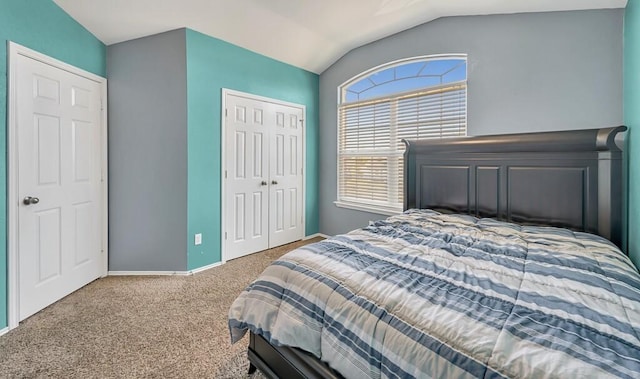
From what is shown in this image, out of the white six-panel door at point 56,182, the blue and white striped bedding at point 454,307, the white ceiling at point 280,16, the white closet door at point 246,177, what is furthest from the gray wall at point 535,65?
the white six-panel door at point 56,182

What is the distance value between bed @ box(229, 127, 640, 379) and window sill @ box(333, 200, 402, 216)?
1.22m

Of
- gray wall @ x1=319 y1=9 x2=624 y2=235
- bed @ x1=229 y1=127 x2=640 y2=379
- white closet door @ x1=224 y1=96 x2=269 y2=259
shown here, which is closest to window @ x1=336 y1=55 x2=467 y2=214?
gray wall @ x1=319 y1=9 x2=624 y2=235

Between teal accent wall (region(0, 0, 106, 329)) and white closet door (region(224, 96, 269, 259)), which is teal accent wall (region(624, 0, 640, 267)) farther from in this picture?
teal accent wall (region(0, 0, 106, 329))

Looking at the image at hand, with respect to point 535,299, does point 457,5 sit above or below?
above

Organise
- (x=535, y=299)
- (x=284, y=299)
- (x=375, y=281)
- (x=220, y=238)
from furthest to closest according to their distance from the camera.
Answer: (x=220, y=238) → (x=284, y=299) → (x=375, y=281) → (x=535, y=299)

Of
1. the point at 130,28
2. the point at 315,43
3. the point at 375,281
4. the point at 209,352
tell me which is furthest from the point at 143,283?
the point at 315,43

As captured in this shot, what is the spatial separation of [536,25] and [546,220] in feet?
5.59

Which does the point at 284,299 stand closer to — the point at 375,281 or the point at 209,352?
the point at 375,281

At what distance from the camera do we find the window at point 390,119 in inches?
129

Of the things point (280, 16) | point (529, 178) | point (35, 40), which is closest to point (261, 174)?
point (280, 16)

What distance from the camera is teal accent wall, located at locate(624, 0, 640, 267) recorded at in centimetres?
174

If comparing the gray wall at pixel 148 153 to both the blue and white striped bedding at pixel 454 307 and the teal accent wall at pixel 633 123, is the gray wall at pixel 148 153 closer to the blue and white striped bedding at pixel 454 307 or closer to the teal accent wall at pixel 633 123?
the blue and white striped bedding at pixel 454 307

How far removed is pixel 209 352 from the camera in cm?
190

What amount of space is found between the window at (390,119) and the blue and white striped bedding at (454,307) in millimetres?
1904
